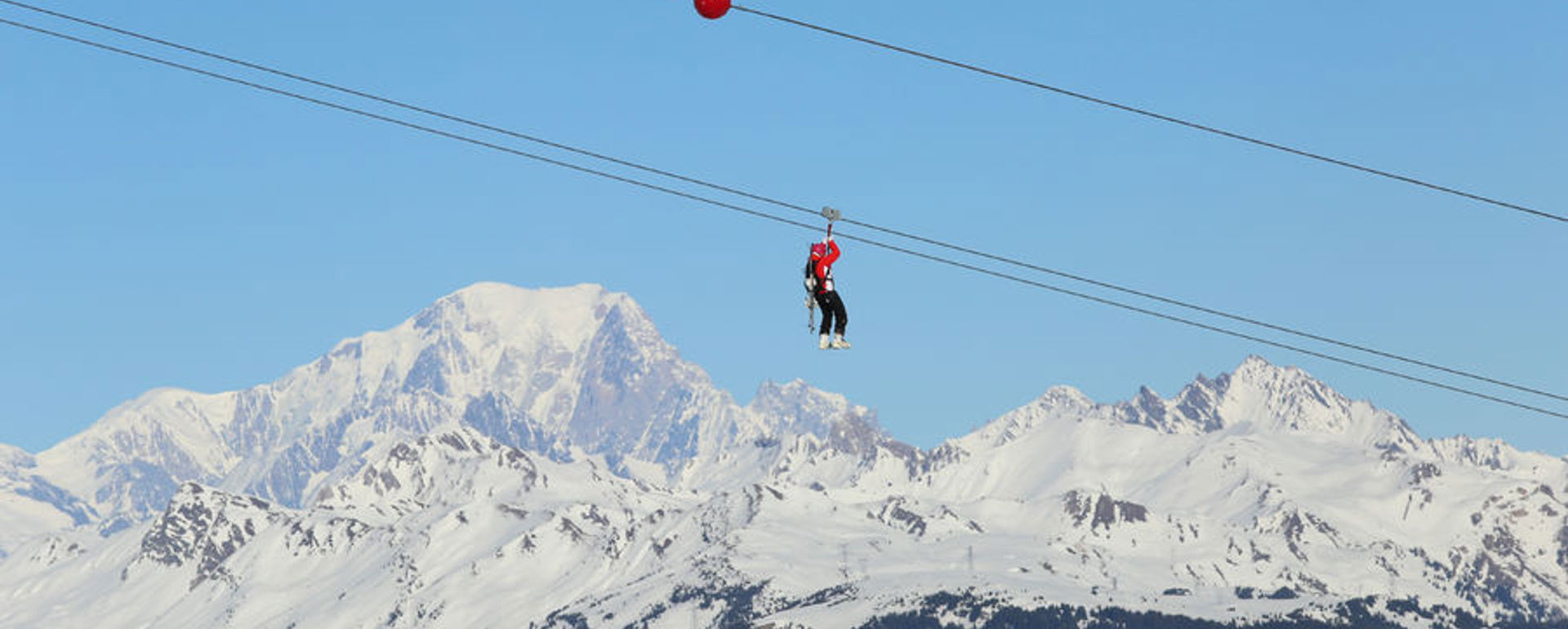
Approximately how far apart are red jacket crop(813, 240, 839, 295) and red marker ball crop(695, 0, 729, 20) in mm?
13660

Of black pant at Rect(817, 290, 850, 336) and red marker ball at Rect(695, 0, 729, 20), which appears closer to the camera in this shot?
red marker ball at Rect(695, 0, 729, 20)

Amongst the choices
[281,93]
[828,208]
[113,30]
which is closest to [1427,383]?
[828,208]

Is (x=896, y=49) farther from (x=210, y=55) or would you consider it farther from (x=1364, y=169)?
(x=210, y=55)

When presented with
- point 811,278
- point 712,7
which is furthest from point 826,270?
point 712,7

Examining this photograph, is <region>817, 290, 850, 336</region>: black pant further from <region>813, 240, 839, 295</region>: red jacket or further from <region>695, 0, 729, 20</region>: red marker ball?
<region>695, 0, 729, 20</region>: red marker ball

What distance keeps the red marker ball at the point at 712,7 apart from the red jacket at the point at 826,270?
44.8 feet

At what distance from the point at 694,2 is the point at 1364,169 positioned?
1439 centimetres

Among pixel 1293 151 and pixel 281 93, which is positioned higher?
pixel 281 93

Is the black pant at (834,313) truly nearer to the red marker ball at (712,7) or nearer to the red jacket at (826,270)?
the red jacket at (826,270)

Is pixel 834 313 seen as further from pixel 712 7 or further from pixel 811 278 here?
pixel 712 7

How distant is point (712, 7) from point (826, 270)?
46.7 ft

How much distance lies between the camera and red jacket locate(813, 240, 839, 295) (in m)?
59.7

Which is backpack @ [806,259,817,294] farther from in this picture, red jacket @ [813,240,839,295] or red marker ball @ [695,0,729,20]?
red marker ball @ [695,0,729,20]

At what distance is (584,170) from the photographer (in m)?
57.6
